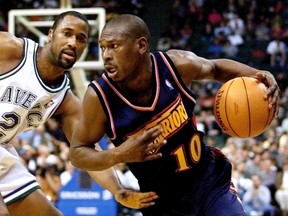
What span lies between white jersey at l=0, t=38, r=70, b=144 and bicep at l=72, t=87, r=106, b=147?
2.78 feet

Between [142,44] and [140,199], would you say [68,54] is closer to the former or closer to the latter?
[142,44]

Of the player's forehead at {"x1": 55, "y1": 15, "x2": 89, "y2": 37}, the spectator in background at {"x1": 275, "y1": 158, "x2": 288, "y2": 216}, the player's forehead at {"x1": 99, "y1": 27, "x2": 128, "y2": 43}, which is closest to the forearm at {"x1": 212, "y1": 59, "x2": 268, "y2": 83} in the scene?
the player's forehead at {"x1": 99, "y1": 27, "x2": 128, "y2": 43}

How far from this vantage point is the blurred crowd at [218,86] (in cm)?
1071

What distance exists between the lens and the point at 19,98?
4738 millimetres

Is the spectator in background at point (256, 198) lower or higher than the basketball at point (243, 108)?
lower

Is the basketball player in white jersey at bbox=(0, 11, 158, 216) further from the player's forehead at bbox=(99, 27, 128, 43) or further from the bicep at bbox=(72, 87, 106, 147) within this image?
the player's forehead at bbox=(99, 27, 128, 43)

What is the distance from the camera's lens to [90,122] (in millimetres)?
4016

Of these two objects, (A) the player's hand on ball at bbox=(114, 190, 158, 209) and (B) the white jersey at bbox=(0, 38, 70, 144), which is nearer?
(A) the player's hand on ball at bbox=(114, 190, 158, 209)

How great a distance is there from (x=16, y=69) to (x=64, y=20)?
0.48 meters

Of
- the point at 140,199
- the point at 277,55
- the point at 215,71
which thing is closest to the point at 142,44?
the point at 215,71

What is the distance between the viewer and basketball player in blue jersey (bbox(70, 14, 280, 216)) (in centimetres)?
398

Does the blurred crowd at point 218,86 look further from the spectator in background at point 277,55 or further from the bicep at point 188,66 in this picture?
the bicep at point 188,66

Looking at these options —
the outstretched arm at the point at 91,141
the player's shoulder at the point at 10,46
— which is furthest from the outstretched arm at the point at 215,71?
the player's shoulder at the point at 10,46

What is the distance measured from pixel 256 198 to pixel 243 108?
21.7 feet
